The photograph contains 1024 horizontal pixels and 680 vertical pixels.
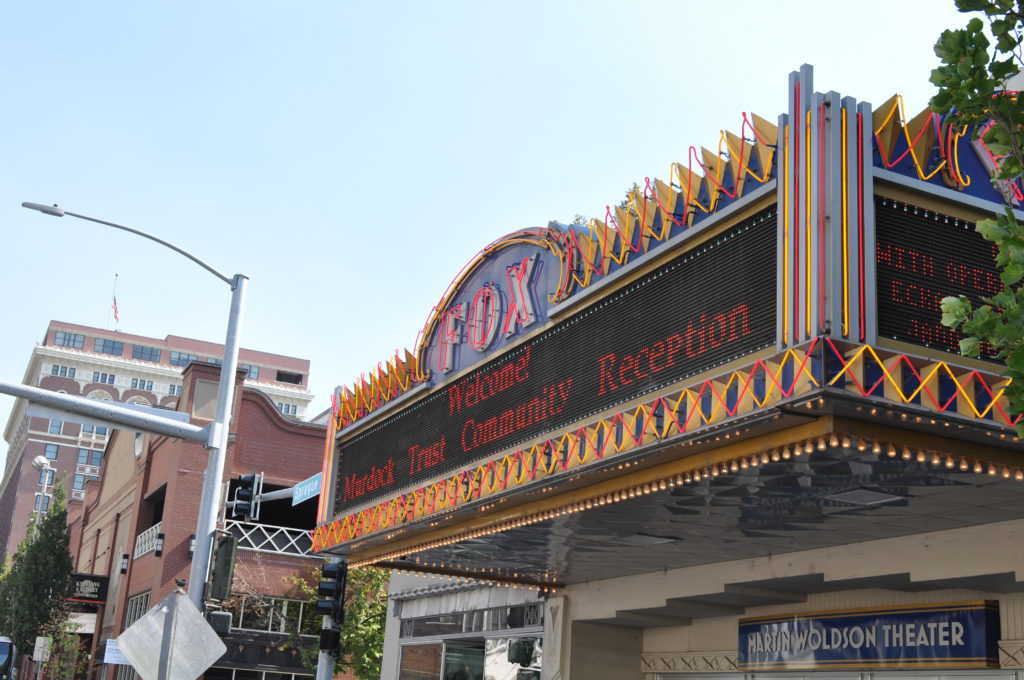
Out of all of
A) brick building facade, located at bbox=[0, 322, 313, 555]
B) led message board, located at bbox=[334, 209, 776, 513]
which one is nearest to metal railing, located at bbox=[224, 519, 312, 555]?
led message board, located at bbox=[334, 209, 776, 513]

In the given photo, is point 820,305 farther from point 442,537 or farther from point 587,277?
point 442,537

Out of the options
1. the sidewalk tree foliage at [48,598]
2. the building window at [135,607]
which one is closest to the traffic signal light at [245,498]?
the building window at [135,607]

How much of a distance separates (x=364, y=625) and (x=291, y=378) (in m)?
119

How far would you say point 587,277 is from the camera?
15008 mm

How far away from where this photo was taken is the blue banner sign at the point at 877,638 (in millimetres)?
15117

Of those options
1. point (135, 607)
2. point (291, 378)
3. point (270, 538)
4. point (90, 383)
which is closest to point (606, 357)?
point (270, 538)

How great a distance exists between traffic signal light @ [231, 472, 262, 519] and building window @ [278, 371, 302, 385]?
134281mm

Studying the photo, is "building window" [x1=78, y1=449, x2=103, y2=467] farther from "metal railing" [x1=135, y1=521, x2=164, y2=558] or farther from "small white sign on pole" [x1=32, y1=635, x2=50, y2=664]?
"small white sign on pole" [x1=32, y1=635, x2=50, y2=664]

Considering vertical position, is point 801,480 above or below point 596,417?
below

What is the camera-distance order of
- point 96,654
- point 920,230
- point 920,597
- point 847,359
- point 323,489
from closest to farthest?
point 847,359 < point 920,230 < point 920,597 < point 323,489 < point 96,654

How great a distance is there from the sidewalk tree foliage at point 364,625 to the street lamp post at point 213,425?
20.5 meters

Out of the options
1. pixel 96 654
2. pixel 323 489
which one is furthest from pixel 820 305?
pixel 96 654

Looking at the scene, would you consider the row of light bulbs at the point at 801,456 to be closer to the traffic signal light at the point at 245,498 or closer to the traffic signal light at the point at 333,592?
the traffic signal light at the point at 245,498

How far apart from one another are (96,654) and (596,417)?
155 ft
